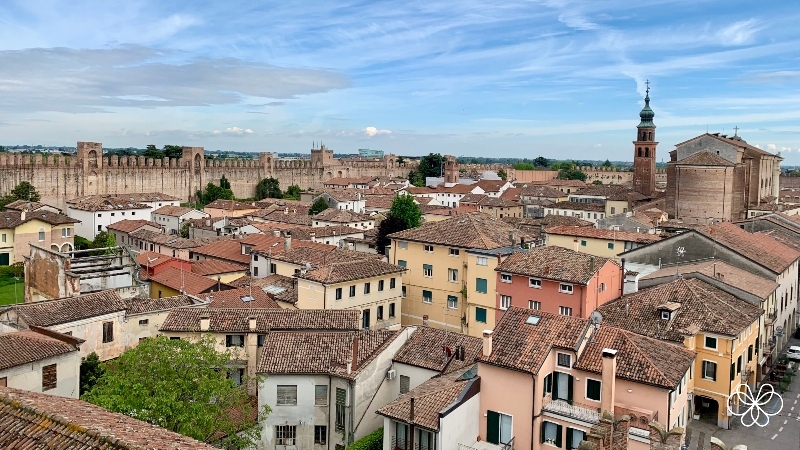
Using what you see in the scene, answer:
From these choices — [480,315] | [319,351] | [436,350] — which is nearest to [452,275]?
[480,315]

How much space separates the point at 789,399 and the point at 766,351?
2.18 meters

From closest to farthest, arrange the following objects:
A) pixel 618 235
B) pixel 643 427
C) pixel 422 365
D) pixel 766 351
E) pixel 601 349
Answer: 1. pixel 643 427
2. pixel 601 349
3. pixel 422 365
4. pixel 766 351
5. pixel 618 235

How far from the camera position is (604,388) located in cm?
1387

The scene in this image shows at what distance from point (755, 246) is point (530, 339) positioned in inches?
726

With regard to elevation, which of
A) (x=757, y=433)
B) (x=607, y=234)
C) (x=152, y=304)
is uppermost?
(x=607, y=234)

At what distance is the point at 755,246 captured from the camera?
2819cm

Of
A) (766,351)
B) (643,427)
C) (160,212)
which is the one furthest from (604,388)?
(160,212)

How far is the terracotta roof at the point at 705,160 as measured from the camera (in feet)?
147

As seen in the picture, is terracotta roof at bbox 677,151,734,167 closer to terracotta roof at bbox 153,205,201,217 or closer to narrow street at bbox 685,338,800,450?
narrow street at bbox 685,338,800,450

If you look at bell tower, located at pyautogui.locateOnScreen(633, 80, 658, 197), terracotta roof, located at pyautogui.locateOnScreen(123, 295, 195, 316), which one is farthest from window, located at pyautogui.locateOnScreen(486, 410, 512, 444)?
bell tower, located at pyautogui.locateOnScreen(633, 80, 658, 197)

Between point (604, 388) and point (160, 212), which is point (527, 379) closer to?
point (604, 388)

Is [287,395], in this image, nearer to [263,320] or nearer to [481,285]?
[263,320]

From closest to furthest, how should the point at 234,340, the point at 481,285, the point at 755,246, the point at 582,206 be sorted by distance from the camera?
the point at 234,340
the point at 481,285
the point at 755,246
the point at 582,206

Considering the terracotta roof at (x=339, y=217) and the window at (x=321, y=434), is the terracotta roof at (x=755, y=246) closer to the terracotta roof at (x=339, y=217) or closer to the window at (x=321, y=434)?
the window at (x=321, y=434)
